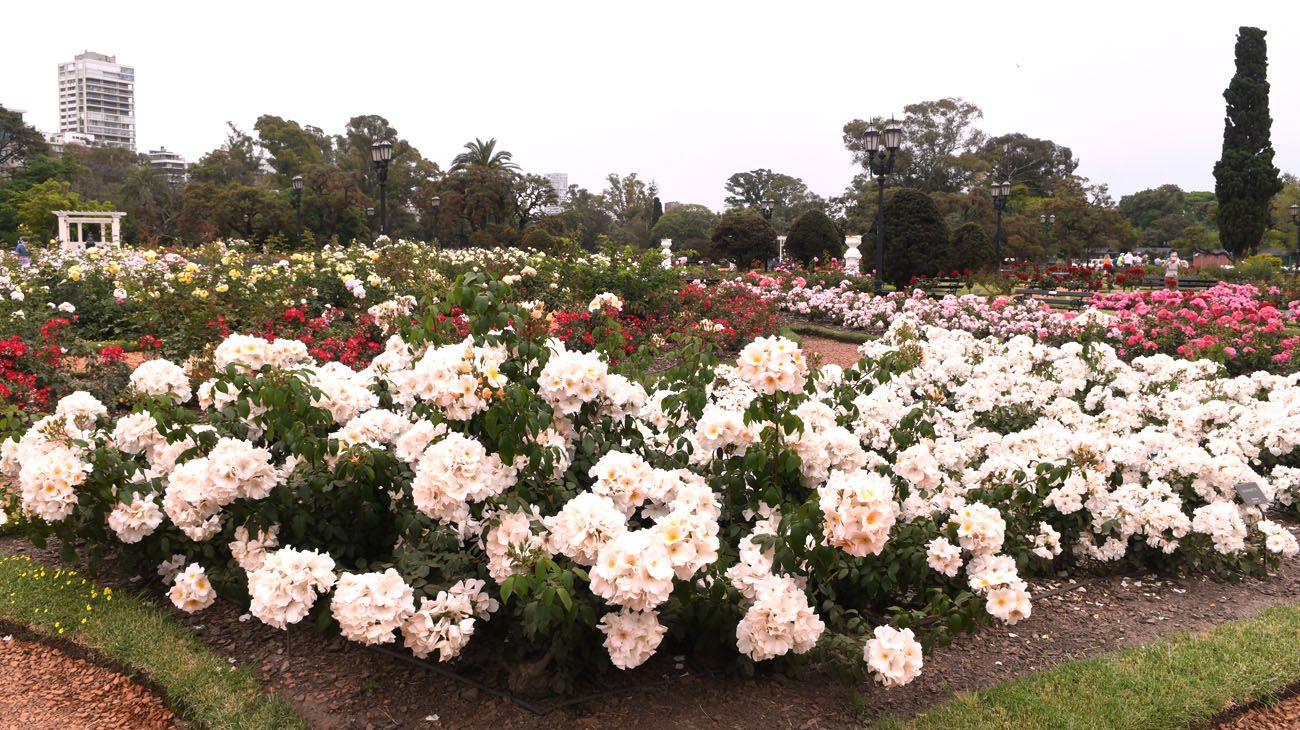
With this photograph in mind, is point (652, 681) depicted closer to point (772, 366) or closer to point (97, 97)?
point (772, 366)

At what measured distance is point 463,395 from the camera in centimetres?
258

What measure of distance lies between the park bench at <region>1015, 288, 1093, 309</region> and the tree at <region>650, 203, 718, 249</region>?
116ft

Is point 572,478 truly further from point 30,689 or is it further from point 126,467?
point 30,689

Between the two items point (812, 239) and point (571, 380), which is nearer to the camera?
point (571, 380)

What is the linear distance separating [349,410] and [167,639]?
1.10 m

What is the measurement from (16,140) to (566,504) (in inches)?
2438

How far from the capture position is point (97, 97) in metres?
168

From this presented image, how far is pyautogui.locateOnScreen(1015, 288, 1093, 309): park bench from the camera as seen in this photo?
1493 centimetres

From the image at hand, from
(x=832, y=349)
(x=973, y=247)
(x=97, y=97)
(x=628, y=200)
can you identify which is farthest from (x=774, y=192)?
(x=97, y=97)

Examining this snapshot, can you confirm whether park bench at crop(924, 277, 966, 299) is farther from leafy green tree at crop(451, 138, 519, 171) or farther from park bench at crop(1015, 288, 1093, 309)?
leafy green tree at crop(451, 138, 519, 171)

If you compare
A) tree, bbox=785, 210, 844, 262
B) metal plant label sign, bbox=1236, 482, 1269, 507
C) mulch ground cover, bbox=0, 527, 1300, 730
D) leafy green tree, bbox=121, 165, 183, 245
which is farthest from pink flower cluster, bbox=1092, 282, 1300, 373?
leafy green tree, bbox=121, 165, 183, 245

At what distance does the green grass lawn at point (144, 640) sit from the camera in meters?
2.77

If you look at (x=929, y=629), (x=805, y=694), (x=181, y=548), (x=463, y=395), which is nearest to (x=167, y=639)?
(x=181, y=548)

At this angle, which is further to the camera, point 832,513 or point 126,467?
point 126,467
